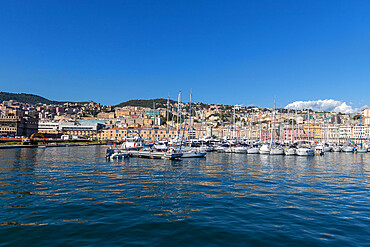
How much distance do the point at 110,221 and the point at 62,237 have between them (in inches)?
83.6

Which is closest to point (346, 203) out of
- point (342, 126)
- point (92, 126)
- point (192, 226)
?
point (192, 226)

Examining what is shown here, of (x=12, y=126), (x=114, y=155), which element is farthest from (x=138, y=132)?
(x=114, y=155)

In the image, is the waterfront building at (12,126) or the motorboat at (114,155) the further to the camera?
the waterfront building at (12,126)

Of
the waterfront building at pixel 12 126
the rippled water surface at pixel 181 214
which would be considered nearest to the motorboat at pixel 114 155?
the rippled water surface at pixel 181 214

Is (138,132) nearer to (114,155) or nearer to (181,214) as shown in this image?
(114,155)

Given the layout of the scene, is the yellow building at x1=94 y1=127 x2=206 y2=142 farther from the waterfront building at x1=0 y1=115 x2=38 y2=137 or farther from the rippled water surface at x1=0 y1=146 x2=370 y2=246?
the rippled water surface at x1=0 y1=146 x2=370 y2=246

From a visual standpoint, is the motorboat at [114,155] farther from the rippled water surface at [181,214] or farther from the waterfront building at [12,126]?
the waterfront building at [12,126]

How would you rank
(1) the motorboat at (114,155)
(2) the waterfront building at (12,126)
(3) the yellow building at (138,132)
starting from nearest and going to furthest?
(1) the motorboat at (114,155) < (2) the waterfront building at (12,126) < (3) the yellow building at (138,132)

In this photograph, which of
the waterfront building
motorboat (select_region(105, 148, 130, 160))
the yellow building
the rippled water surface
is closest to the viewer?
the rippled water surface

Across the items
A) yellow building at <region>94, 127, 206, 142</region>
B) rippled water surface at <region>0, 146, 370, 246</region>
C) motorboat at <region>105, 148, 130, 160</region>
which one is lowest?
rippled water surface at <region>0, 146, 370, 246</region>

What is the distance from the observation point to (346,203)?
14.8 meters

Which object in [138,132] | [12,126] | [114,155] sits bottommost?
[114,155]

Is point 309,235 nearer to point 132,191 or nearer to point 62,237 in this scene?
point 62,237

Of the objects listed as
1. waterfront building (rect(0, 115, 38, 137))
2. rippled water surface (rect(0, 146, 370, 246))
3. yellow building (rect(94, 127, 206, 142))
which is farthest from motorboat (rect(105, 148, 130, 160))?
waterfront building (rect(0, 115, 38, 137))
